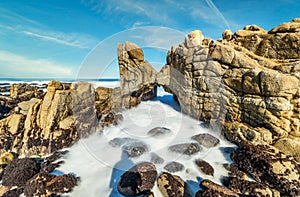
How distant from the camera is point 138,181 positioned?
6293 millimetres

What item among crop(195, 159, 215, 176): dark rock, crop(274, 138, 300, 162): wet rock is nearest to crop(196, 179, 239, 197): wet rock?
crop(195, 159, 215, 176): dark rock

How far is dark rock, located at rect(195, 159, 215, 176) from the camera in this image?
7.17m

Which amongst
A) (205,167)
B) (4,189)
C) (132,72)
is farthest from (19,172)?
(132,72)

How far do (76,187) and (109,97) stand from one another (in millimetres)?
9553

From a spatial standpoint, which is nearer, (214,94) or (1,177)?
(1,177)

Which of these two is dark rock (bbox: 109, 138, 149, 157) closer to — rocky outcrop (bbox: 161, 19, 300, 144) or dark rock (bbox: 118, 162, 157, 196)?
dark rock (bbox: 118, 162, 157, 196)

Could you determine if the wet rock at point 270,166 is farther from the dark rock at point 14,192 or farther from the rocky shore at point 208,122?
the dark rock at point 14,192

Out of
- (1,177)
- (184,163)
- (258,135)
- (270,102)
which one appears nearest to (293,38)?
(270,102)

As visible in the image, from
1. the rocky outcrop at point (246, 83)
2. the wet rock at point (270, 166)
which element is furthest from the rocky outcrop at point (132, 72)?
the wet rock at point (270, 166)

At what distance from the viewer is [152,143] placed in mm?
9984

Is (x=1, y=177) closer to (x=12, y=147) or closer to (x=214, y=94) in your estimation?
(x=12, y=147)

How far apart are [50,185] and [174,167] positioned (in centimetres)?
560

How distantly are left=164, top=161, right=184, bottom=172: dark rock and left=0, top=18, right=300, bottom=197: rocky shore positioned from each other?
2.0 inches

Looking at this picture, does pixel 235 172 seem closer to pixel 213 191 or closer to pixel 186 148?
pixel 213 191
